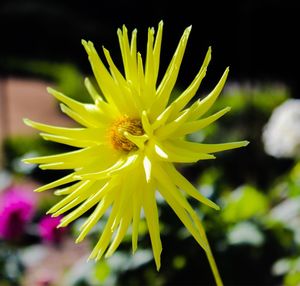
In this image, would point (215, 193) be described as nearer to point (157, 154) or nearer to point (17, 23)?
point (157, 154)

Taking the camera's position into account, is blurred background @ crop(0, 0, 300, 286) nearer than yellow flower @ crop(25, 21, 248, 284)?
No

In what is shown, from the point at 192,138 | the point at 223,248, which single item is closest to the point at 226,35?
the point at 192,138

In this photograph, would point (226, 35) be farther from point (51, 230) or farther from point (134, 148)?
point (134, 148)

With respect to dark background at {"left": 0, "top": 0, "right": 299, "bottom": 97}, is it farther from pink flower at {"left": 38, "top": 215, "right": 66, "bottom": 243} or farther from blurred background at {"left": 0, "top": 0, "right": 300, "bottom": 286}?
pink flower at {"left": 38, "top": 215, "right": 66, "bottom": 243}

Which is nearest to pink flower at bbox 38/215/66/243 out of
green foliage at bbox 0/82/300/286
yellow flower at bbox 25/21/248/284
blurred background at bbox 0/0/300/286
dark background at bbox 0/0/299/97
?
blurred background at bbox 0/0/300/286

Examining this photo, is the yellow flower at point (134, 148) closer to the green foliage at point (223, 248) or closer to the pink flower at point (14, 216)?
the green foliage at point (223, 248)

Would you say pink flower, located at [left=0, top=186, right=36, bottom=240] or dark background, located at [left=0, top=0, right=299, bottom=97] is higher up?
pink flower, located at [left=0, top=186, right=36, bottom=240]

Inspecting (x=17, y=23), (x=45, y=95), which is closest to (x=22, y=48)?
(x=17, y=23)
